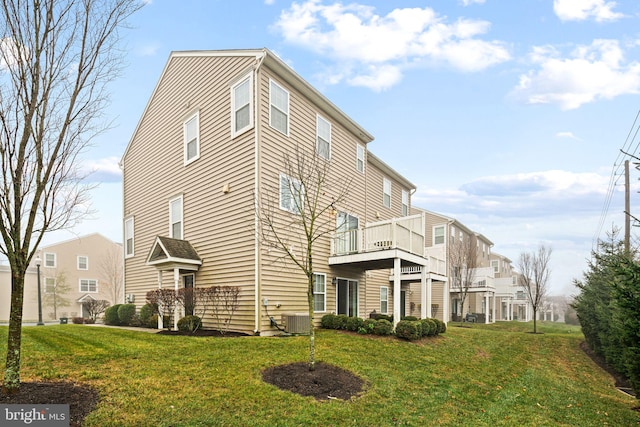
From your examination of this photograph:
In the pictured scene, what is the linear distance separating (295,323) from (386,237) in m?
4.14

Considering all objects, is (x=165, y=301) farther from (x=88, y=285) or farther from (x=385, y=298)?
(x=88, y=285)

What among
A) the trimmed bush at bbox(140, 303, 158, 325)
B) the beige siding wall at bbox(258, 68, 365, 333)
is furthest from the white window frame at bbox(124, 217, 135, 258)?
the beige siding wall at bbox(258, 68, 365, 333)

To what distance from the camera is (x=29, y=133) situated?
A: 16.8ft

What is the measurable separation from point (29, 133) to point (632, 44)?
14.5m

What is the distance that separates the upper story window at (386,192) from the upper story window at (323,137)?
19.2 feet

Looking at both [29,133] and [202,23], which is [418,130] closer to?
[202,23]

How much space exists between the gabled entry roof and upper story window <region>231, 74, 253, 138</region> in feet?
14.3

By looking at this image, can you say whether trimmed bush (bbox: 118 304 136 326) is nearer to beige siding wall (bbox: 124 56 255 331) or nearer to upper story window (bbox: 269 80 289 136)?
beige siding wall (bbox: 124 56 255 331)

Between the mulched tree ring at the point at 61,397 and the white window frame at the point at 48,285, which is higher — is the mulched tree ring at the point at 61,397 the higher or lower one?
the higher one

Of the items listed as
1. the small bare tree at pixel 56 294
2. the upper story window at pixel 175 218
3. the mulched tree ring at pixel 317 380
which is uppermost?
the upper story window at pixel 175 218

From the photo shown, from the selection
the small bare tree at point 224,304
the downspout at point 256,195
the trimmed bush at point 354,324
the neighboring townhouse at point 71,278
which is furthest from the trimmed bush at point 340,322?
the neighboring townhouse at point 71,278

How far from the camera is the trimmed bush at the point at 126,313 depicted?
1606 cm

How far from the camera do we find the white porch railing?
1281cm

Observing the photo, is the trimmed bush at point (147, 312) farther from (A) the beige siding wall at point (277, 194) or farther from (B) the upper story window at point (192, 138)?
(B) the upper story window at point (192, 138)
